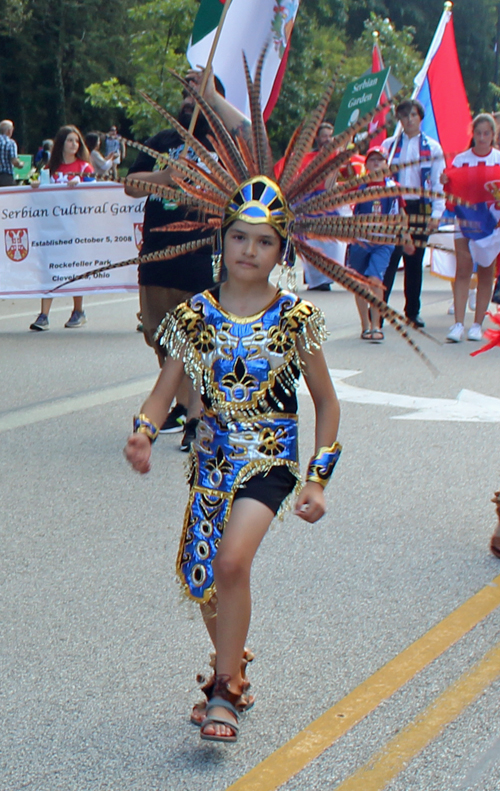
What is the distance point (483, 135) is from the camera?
31.9ft

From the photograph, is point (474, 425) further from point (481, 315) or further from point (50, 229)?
point (50, 229)

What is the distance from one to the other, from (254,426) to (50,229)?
8.52 metres

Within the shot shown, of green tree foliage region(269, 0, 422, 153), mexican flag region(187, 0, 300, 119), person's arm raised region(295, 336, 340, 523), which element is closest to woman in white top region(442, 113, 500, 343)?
mexican flag region(187, 0, 300, 119)

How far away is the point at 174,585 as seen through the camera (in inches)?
160

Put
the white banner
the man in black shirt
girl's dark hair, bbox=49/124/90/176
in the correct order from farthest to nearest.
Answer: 1. the white banner
2. girl's dark hair, bbox=49/124/90/176
3. the man in black shirt

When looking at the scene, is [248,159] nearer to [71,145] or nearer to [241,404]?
[241,404]

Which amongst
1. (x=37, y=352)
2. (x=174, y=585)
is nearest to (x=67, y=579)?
(x=174, y=585)

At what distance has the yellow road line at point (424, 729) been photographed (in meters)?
2.73

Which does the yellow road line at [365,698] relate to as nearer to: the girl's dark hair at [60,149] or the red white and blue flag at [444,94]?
the girl's dark hair at [60,149]

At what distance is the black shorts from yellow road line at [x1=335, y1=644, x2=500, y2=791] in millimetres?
703

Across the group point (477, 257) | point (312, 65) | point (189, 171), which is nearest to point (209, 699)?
point (189, 171)

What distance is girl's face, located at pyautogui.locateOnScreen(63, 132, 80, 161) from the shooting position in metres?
10.8

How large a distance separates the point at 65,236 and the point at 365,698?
858 centimetres

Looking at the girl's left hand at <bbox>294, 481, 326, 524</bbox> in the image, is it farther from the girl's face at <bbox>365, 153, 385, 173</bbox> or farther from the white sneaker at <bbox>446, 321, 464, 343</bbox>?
the girl's face at <bbox>365, 153, 385, 173</bbox>
